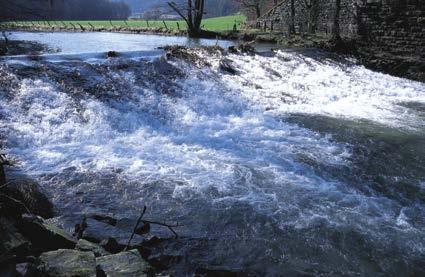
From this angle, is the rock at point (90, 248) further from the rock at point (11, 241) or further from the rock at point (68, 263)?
the rock at point (11, 241)

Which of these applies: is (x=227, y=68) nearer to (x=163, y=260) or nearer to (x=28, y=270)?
(x=163, y=260)

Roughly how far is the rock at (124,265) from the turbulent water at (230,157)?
0.69 m

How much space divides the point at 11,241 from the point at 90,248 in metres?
0.99

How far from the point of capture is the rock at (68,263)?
4473 millimetres

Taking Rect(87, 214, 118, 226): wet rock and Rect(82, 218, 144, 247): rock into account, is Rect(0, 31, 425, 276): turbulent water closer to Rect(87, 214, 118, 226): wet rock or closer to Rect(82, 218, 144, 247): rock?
Rect(87, 214, 118, 226): wet rock

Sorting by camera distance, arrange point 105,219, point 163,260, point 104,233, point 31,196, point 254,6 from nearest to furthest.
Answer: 1. point 163,260
2. point 104,233
3. point 105,219
4. point 31,196
5. point 254,6

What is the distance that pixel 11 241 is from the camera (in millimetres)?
4609

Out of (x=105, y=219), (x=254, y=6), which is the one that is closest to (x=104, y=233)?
(x=105, y=219)

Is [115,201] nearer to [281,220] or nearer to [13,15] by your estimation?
[281,220]

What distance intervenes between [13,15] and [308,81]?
1325 cm

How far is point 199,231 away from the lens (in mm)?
6492

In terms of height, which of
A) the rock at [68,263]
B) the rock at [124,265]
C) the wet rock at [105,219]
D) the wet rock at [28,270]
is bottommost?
the wet rock at [105,219]

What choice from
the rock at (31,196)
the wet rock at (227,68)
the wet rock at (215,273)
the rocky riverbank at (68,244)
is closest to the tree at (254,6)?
the wet rock at (227,68)

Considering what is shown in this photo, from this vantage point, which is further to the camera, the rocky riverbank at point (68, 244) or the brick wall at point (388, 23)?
the brick wall at point (388, 23)
